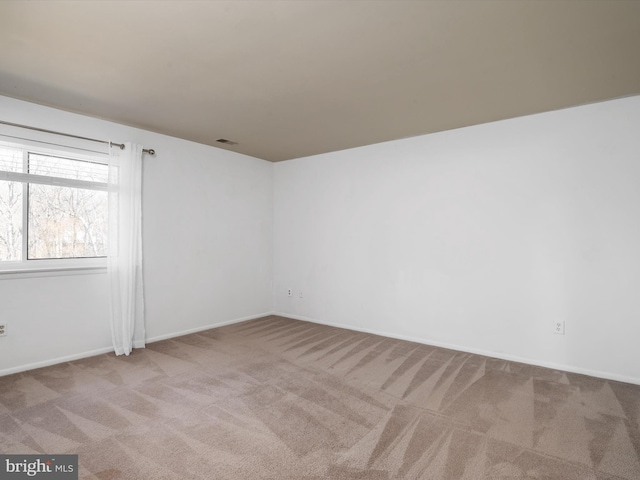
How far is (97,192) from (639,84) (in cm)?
519

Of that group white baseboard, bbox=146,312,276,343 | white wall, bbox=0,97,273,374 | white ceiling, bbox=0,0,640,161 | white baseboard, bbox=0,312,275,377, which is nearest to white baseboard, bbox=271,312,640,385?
white baseboard, bbox=146,312,276,343

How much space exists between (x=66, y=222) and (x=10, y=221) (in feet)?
1.46

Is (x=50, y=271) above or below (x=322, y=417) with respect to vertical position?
above

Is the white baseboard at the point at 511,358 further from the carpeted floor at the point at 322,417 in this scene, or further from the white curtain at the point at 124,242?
the white curtain at the point at 124,242

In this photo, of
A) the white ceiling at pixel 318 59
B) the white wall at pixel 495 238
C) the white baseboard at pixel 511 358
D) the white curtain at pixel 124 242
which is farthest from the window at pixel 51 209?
the white baseboard at pixel 511 358

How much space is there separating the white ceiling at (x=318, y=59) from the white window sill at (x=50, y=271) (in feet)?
5.19

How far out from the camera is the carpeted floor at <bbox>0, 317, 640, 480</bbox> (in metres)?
1.91

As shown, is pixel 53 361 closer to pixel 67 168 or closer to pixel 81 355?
pixel 81 355

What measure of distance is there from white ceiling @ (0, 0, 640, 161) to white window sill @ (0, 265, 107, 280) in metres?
1.58

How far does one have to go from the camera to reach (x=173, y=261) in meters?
4.36

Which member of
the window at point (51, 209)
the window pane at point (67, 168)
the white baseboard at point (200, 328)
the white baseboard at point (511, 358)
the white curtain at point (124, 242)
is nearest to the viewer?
the white baseboard at point (511, 358)

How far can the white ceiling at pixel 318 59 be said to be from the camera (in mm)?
1909

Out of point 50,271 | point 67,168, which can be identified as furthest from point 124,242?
point 67,168

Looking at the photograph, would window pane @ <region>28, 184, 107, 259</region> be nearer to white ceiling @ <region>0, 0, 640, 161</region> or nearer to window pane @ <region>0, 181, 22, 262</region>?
window pane @ <region>0, 181, 22, 262</region>
